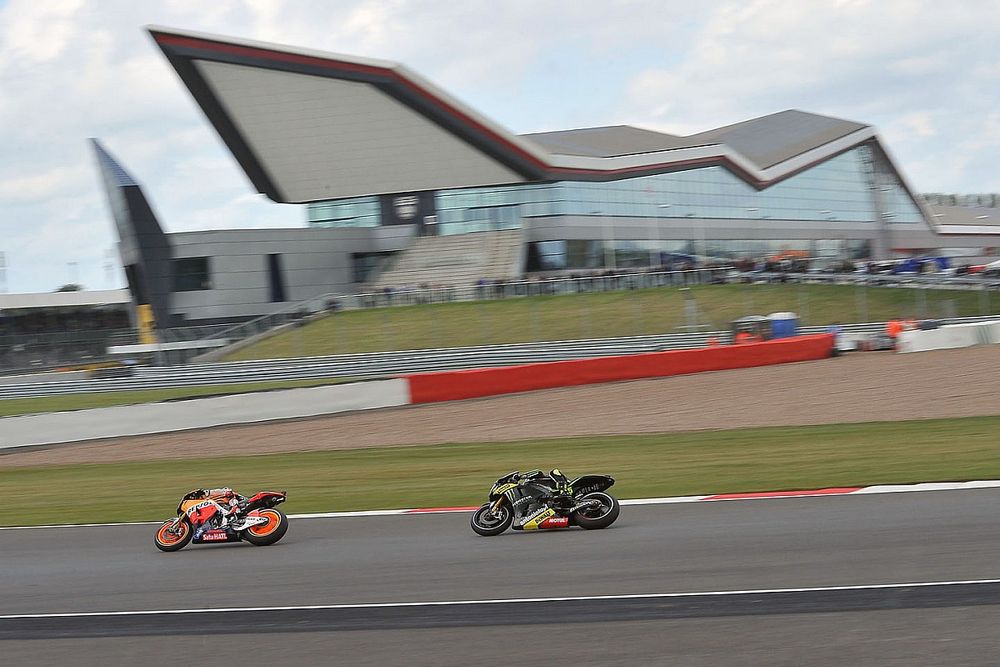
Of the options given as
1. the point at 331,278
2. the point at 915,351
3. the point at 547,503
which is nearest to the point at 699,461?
the point at 547,503

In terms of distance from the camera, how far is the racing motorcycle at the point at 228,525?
9.66 m

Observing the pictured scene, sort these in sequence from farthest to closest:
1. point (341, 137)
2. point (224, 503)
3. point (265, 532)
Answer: point (341, 137)
point (224, 503)
point (265, 532)

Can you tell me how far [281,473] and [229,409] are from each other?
8.25m

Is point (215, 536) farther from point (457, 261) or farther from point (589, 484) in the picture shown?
point (457, 261)

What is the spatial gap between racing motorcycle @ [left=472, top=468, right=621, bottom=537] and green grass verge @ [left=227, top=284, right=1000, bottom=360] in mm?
35295

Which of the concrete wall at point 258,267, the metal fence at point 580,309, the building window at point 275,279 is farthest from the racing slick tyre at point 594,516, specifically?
the building window at point 275,279

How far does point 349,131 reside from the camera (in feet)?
221

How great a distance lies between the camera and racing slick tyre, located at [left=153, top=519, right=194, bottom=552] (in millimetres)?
9656

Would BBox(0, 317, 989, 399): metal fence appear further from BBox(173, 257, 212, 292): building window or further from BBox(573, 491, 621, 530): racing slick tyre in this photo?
BBox(573, 491, 621, 530): racing slick tyre

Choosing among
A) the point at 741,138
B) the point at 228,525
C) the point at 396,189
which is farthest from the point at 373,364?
the point at 741,138

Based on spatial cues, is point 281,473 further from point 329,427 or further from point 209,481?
point 329,427

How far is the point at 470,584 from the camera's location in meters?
7.27

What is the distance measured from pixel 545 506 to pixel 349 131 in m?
60.9

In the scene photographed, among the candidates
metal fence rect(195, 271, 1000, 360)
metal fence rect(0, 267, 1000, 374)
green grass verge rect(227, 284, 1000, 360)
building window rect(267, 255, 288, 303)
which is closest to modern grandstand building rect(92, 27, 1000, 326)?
building window rect(267, 255, 288, 303)
